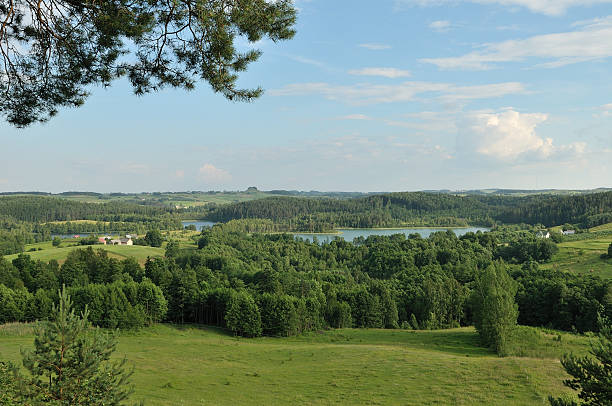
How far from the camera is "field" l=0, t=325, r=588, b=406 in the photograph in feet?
64.6

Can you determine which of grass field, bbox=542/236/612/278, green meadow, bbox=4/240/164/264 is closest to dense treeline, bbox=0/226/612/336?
grass field, bbox=542/236/612/278

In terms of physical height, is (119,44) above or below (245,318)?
above

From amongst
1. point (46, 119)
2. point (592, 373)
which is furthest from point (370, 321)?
point (46, 119)

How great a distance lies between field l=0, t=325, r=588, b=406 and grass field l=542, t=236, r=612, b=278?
4617 cm

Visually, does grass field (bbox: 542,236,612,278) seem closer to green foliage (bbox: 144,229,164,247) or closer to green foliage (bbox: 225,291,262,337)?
green foliage (bbox: 225,291,262,337)

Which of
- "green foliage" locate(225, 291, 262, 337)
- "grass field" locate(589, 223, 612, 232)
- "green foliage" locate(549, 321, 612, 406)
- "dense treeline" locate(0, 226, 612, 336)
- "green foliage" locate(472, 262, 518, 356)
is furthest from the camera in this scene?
"grass field" locate(589, 223, 612, 232)

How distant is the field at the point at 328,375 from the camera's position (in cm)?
1970

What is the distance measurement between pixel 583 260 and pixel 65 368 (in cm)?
9890

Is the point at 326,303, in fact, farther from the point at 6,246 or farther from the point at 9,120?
the point at 6,246

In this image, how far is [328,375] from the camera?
81.8 feet

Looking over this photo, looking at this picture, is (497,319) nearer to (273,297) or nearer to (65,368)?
(273,297)

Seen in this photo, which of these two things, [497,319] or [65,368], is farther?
[497,319]

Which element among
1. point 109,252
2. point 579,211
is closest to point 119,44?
point 109,252

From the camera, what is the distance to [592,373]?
36.5ft
